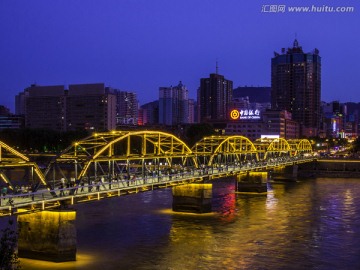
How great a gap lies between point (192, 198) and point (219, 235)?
13.7m

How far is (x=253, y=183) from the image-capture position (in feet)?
299

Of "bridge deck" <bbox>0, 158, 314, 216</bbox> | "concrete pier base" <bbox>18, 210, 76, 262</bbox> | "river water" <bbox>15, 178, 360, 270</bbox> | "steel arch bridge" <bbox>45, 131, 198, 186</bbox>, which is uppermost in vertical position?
"steel arch bridge" <bbox>45, 131, 198, 186</bbox>

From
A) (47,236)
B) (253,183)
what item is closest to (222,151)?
(253,183)

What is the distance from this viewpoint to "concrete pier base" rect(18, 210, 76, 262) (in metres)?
39.5

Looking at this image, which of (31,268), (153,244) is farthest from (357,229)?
(31,268)

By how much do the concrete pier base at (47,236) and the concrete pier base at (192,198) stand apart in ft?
82.9

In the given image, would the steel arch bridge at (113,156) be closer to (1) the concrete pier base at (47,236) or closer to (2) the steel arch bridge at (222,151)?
(1) the concrete pier base at (47,236)

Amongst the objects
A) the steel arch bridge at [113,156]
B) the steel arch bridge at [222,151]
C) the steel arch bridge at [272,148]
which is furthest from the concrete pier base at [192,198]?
the steel arch bridge at [272,148]

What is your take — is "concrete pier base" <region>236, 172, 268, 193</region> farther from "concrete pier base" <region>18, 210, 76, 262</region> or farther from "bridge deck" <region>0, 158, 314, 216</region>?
"concrete pier base" <region>18, 210, 76, 262</region>

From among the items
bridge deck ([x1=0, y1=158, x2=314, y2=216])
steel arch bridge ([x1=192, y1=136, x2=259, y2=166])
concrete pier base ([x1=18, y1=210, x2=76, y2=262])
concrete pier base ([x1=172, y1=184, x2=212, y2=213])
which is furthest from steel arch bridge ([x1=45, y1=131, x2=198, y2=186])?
steel arch bridge ([x1=192, y1=136, x2=259, y2=166])

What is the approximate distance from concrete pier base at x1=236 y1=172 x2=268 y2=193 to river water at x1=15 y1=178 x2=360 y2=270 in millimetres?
10542

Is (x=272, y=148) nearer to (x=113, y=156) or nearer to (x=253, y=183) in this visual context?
(x=253, y=183)

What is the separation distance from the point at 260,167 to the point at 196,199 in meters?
28.0

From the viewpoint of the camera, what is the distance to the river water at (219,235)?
135 feet
